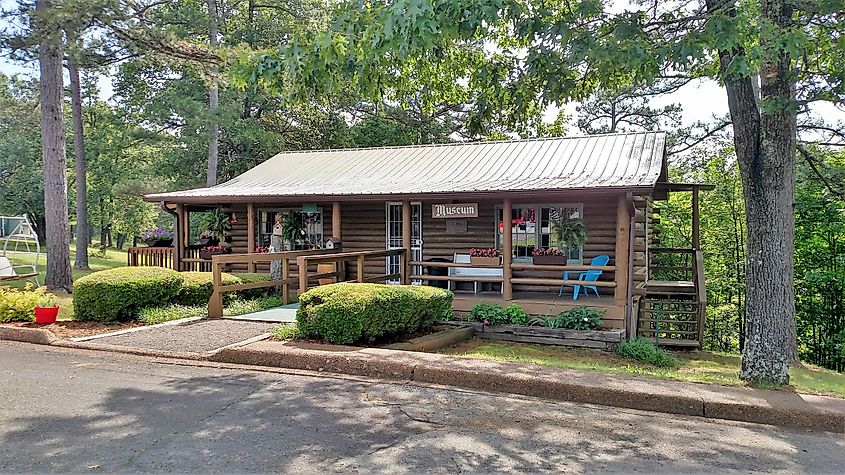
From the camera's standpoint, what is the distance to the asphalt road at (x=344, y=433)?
3.94 meters

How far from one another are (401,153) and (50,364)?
11.5 metres

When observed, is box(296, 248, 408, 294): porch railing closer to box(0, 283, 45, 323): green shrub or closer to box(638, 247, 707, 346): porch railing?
box(0, 283, 45, 323): green shrub

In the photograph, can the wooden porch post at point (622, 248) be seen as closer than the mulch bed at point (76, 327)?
No

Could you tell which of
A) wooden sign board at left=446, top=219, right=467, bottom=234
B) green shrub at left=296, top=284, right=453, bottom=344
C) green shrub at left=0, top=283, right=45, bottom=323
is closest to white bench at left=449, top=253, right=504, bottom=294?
wooden sign board at left=446, top=219, right=467, bottom=234

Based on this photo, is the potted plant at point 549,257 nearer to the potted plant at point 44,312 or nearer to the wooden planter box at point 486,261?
the wooden planter box at point 486,261

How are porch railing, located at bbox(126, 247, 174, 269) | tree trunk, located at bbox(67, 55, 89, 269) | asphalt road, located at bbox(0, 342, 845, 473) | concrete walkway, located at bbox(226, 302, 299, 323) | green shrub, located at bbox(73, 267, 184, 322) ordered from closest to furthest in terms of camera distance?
1. asphalt road, located at bbox(0, 342, 845, 473)
2. green shrub, located at bbox(73, 267, 184, 322)
3. concrete walkway, located at bbox(226, 302, 299, 323)
4. porch railing, located at bbox(126, 247, 174, 269)
5. tree trunk, located at bbox(67, 55, 89, 269)

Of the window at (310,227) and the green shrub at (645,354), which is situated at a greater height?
the window at (310,227)

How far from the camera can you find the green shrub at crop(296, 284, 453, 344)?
755 cm

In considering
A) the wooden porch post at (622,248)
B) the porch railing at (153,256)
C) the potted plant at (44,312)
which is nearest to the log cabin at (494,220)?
the wooden porch post at (622,248)

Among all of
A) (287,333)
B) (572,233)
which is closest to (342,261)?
(287,333)

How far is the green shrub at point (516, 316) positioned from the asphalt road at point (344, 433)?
492cm

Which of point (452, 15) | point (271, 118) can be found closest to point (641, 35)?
point (452, 15)

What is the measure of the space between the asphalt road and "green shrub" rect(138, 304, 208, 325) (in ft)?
11.0

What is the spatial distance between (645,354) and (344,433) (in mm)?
6290
